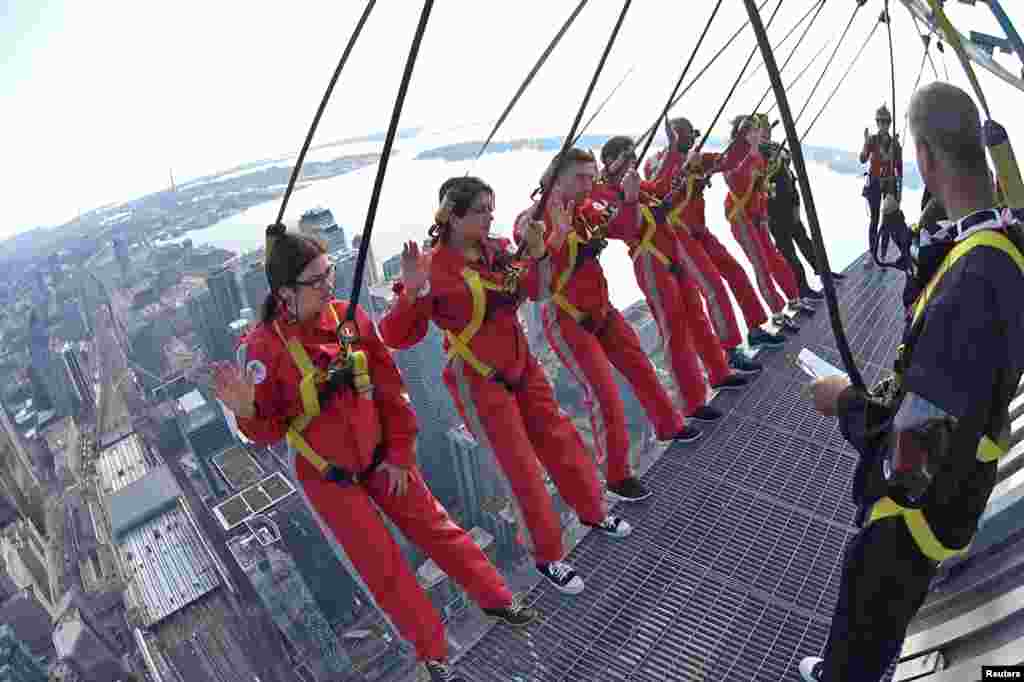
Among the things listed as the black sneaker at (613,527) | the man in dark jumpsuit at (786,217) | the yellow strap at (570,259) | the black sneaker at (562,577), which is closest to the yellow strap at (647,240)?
the yellow strap at (570,259)

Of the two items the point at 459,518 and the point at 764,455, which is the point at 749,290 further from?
the point at 459,518

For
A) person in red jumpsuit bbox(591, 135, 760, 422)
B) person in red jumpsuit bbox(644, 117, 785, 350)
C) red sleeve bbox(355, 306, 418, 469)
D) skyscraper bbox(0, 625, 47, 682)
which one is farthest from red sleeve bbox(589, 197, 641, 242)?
skyscraper bbox(0, 625, 47, 682)

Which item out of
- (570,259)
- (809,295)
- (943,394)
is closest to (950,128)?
(943,394)

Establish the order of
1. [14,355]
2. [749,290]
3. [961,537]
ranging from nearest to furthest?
[961,537]
[749,290]
[14,355]

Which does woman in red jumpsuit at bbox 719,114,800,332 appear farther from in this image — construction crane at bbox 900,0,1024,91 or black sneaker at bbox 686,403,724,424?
construction crane at bbox 900,0,1024,91

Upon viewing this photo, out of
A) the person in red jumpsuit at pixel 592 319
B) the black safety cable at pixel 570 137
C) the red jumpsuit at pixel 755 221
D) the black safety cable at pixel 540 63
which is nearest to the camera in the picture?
the black safety cable at pixel 570 137

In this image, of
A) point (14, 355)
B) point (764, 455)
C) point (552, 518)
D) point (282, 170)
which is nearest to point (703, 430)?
point (764, 455)

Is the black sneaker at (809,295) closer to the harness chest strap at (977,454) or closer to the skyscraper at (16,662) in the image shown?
the harness chest strap at (977,454)
